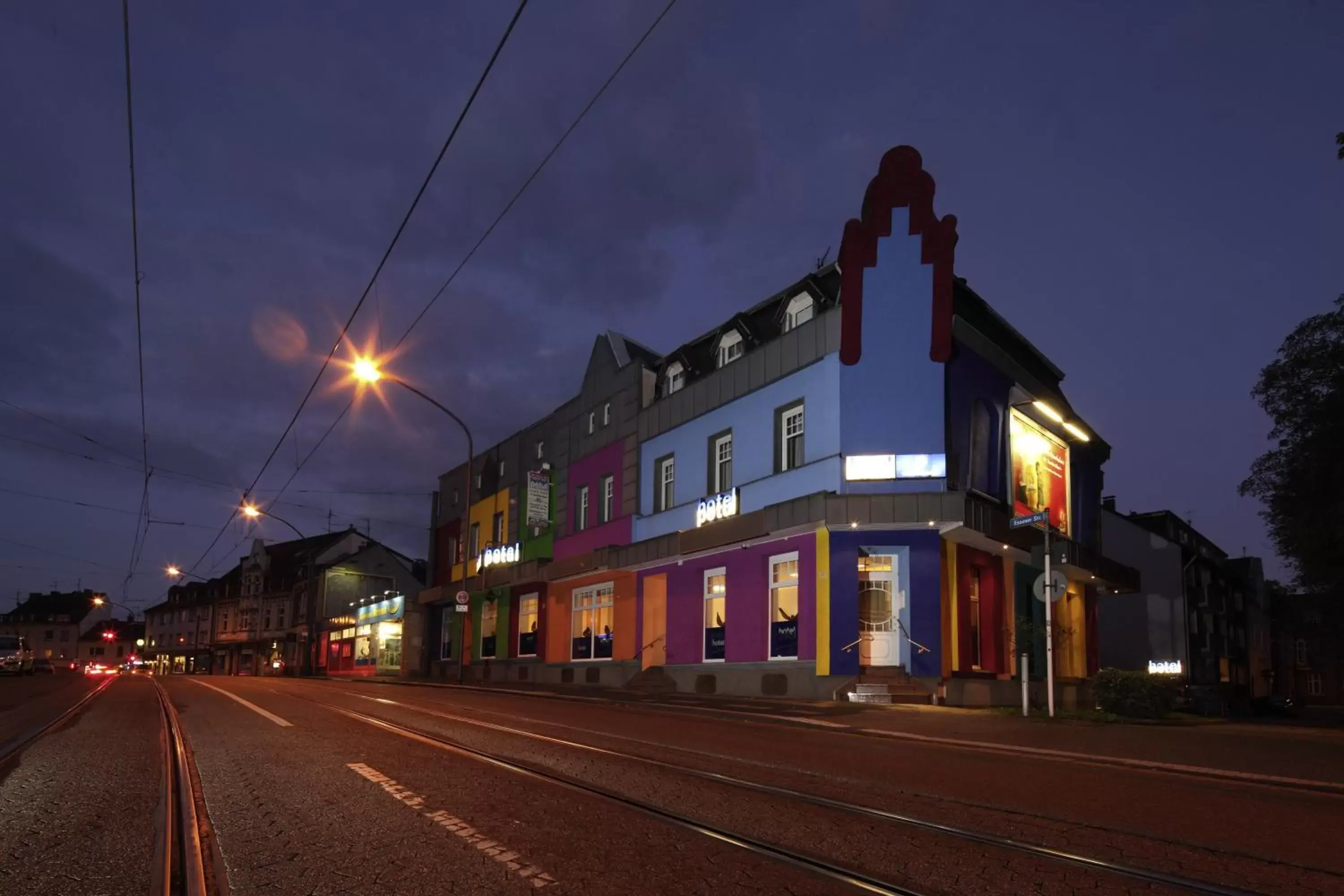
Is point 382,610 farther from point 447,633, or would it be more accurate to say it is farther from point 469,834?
point 469,834

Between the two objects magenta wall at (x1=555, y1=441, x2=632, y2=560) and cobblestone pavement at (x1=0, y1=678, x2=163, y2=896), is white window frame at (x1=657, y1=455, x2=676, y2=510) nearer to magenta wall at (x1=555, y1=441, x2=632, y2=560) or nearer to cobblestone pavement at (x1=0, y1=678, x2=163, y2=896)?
magenta wall at (x1=555, y1=441, x2=632, y2=560)

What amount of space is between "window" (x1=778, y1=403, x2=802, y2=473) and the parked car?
137ft

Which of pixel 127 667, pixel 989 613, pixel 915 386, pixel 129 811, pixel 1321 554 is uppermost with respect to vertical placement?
pixel 915 386

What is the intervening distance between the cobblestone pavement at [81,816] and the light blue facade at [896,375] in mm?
16229

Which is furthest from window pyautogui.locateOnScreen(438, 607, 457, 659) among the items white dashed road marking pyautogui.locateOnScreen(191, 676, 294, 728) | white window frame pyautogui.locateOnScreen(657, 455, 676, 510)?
white window frame pyautogui.locateOnScreen(657, 455, 676, 510)

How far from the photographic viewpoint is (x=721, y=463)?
28.4 meters

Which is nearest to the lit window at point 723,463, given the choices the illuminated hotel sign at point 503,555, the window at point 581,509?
the window at point 581,509

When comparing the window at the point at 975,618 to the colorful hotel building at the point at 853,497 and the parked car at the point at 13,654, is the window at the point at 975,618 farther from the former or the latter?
the parked car at the point at 13,654

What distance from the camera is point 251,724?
1436cm

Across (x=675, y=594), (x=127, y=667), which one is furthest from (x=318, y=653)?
(x=675, y=594)

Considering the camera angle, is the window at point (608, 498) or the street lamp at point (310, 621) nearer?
the window at point (608, 498)

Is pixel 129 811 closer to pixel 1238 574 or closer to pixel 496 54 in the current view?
pixel 496 54

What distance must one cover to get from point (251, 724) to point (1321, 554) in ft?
100

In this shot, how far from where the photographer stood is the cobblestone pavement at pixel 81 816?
535cm
